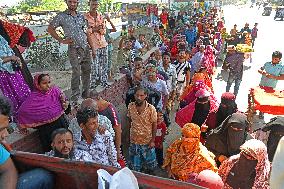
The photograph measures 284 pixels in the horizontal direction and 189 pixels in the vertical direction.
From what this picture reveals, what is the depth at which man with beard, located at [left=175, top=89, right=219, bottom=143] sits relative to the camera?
504 cm

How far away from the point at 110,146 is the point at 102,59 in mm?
2787

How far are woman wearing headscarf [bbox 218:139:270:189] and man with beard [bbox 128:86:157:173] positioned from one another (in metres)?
→ 1.52

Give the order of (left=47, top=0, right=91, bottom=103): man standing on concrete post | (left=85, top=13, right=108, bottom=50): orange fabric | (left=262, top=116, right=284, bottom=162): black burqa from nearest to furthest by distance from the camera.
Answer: (left=262, top=116, right=284, bottom=162): black burqa → (left=47, top=0, right=91, bottom=103): man standing on concrete post → (left=85, top=13, right=108, bottom=50): orange fabric

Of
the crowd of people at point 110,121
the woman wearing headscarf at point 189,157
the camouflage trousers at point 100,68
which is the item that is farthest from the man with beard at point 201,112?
A: the camouflage trousers at point 100,68

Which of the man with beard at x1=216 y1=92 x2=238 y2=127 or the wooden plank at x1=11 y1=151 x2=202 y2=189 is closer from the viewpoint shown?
the wooden plank at x1=11 y1=151 x2=202 y2=189

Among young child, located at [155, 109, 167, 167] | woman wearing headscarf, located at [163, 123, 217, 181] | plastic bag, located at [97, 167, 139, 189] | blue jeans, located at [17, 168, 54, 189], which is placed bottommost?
young child, located at [155, 109, 167, 167]

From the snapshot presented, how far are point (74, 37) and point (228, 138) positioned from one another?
2526mm

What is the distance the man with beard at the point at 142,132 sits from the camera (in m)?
4.70

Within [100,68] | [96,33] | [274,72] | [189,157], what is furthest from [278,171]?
[274,72]

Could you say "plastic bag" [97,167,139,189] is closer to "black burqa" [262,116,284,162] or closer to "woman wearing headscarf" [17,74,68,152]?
"woman wearing headscarf" [17,74,68,152]

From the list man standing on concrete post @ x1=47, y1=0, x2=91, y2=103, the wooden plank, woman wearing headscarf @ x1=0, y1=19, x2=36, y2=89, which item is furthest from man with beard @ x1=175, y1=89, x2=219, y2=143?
the wooden plank

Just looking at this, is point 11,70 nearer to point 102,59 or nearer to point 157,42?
point 102,59

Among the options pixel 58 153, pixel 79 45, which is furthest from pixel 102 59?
pixel 58 153

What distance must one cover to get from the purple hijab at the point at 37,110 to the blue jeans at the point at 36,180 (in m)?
1.83
